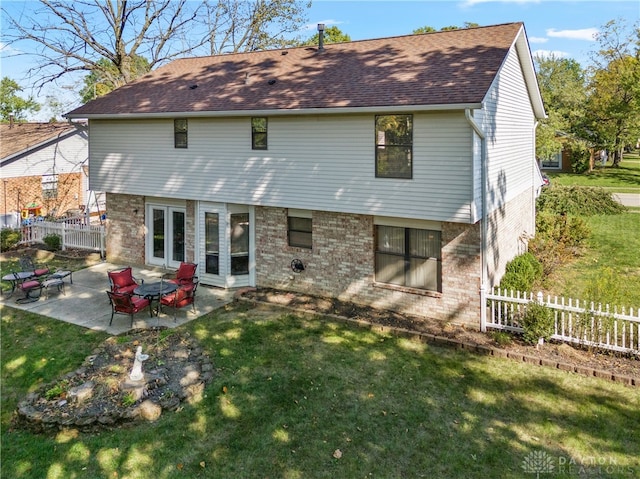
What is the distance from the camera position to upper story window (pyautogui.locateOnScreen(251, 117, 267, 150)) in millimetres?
13656

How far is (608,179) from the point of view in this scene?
1695 inches

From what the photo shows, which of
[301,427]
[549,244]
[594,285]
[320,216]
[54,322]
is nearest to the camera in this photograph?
[301,427]

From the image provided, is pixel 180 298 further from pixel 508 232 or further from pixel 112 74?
pixel 112 74

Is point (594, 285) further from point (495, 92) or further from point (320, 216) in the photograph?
point (320, 216)

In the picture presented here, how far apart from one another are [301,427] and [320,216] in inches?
271

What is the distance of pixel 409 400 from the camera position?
327 inches

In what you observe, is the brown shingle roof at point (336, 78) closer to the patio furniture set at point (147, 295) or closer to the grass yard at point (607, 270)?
the grass yard at point (607, 270)

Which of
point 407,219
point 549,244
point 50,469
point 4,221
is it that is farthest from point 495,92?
point 4,221

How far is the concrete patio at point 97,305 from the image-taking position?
11883 mm

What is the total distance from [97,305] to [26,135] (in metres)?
19.7

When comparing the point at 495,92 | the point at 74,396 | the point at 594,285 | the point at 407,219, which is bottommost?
the point at 74,396

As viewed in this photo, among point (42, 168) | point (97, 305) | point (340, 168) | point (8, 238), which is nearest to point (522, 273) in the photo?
point (340, 168)

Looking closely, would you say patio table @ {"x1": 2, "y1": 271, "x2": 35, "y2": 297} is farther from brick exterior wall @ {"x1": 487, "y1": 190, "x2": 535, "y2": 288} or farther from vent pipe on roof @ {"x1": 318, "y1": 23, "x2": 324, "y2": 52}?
brick exterior wall @ {"x1": 487, "y1": 190, "x2": 535, "y2": 288}

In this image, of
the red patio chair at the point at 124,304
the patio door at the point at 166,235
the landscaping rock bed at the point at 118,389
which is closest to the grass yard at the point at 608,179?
the patio door at the point at 166,235
